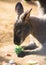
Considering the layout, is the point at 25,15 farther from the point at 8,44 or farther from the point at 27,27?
the point at 8,44

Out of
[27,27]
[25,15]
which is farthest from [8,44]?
[25,15]

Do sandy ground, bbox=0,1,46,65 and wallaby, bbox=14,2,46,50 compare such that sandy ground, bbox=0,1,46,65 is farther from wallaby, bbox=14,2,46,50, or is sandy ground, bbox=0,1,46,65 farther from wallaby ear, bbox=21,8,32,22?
wallaby ear, bbox=21,8,32,22

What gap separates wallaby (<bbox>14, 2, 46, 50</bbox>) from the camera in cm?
529

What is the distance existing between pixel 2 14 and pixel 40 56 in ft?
12.6

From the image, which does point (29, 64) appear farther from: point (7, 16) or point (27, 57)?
point (7, 16)

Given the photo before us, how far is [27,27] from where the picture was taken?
5.39 meters

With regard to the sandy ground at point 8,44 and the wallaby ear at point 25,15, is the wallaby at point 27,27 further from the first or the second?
the sandy ground at point 8,44

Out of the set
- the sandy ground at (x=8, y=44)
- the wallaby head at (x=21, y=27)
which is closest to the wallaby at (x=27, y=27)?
the wallaby head at (x=21, y=27)

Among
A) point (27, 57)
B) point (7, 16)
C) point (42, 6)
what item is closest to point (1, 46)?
point (27, 57)

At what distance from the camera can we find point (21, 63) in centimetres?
541

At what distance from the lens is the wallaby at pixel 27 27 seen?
17.4 ft

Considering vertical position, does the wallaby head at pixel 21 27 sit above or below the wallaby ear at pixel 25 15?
below

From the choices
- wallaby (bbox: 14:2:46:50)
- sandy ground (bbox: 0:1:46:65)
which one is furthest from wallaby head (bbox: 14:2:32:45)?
sandy ground (bbox: 0:1:46:65)

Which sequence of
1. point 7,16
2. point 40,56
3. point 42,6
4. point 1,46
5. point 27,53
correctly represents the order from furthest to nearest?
1. point 7,16
2. point 42,6
3. point 1,46
4. point 40,56
5. point 27,53
